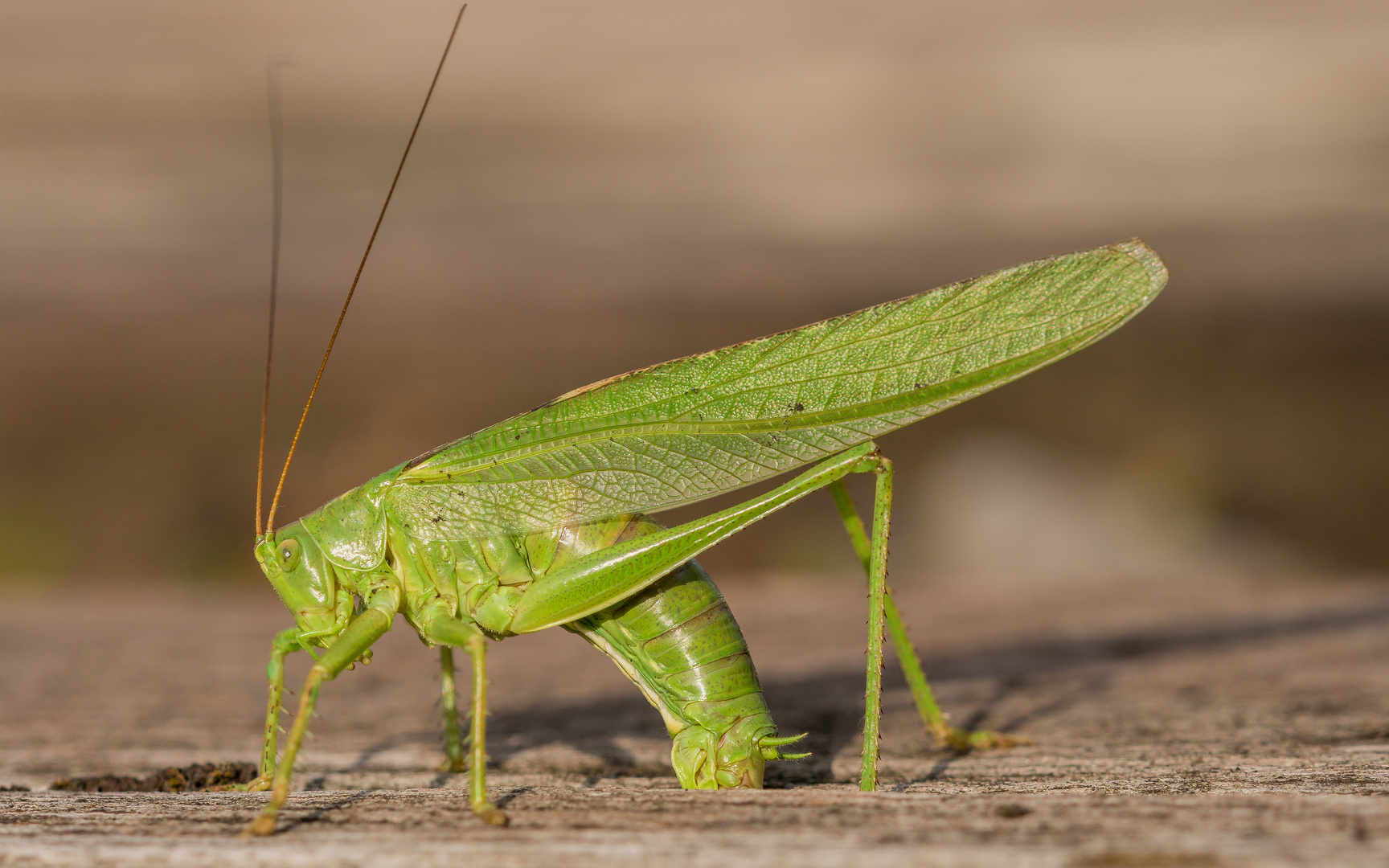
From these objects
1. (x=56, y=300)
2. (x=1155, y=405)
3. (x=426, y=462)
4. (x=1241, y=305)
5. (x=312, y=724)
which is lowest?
(x=312, y=724)

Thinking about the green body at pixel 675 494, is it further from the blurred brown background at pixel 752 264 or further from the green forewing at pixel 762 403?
the blurred brown background at pixel 752 264

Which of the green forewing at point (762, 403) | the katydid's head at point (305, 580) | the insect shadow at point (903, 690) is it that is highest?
the green forewing at point (762, 403)

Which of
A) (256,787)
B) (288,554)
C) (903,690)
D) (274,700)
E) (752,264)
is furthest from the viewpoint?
(752,264)

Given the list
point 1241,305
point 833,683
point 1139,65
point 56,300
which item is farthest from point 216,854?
point 1139,65

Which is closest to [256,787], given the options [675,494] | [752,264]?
[675,494]

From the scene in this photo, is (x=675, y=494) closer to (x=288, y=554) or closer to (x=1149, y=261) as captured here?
(x=288, y=554)

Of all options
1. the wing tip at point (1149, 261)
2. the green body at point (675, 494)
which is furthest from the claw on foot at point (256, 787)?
the wing tip at point (1149, 261)

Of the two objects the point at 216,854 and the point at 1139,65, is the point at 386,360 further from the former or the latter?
the point at 1139,65
